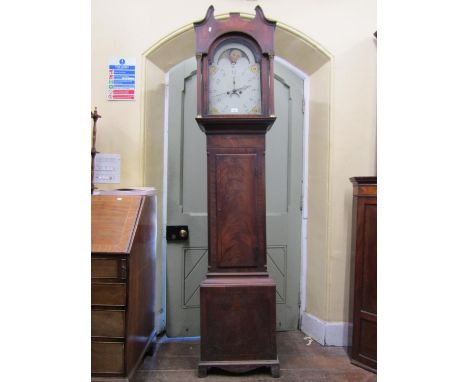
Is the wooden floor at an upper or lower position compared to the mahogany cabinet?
lower

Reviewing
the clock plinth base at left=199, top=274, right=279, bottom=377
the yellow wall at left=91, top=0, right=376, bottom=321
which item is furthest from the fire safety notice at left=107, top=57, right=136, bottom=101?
the clock plinth base at left=199, top=274, right=279, bottom=377

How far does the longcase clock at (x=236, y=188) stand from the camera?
6.09 ft

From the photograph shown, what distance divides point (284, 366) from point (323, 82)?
183 centimetres

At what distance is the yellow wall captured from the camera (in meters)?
2.29

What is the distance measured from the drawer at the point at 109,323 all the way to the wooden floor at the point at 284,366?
45 cm

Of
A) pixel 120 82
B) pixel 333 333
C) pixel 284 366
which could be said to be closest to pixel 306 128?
pixel 120 82

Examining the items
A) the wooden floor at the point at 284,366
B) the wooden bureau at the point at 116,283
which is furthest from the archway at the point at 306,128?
the wooden bureau at the point at 116,283

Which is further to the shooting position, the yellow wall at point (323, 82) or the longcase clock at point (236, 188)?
the yellow wall at point (323, 82)

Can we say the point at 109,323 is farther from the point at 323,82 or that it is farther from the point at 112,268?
the point at 323,82

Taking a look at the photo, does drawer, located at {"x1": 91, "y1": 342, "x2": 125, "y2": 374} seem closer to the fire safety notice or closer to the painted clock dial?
the painted clock dial

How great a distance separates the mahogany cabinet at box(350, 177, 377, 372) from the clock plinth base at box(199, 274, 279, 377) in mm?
565

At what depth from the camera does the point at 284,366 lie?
81.0 inches

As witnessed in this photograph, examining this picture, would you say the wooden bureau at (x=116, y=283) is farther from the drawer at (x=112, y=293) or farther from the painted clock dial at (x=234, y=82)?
the painted clock dial at (x=234, y=82)
